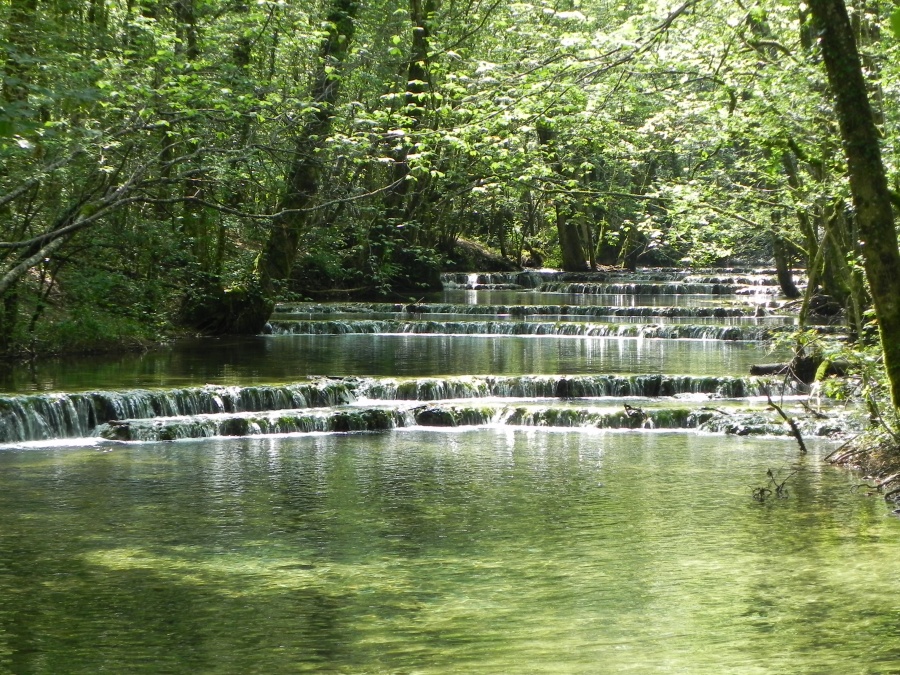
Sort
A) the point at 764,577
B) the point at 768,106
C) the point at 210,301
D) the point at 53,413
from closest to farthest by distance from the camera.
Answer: the point at 764,577 < the point at 768,106 < the point at 53,413 < the point at 210,301

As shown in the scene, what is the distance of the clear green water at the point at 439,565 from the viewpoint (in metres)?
6.42

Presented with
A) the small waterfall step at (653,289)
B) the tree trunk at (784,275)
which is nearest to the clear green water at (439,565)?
the tree trunk at (784,275)

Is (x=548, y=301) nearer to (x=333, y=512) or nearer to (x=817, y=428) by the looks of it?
(x=817, y=428)

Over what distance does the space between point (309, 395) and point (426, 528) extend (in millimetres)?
7588

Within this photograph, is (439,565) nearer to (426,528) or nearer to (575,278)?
(426,528)

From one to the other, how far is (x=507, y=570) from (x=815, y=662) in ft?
8.83

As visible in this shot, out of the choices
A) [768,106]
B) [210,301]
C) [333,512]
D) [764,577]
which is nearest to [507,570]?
[764,577]

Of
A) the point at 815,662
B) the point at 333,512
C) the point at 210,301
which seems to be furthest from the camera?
the point at 210,301

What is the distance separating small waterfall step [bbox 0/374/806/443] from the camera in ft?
49.3

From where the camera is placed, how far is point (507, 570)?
8.32 m

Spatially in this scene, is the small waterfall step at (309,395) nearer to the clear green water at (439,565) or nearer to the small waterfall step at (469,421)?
the small waterfall step at (469,421)

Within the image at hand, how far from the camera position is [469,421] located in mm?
16359

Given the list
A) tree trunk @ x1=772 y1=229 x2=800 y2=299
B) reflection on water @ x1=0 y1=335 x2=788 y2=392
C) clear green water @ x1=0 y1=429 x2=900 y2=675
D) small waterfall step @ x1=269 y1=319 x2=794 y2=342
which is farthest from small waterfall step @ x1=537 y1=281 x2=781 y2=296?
clear green water @ x1=0 y1=429 x2=900 y2=675

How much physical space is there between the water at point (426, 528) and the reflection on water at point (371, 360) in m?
0.18
